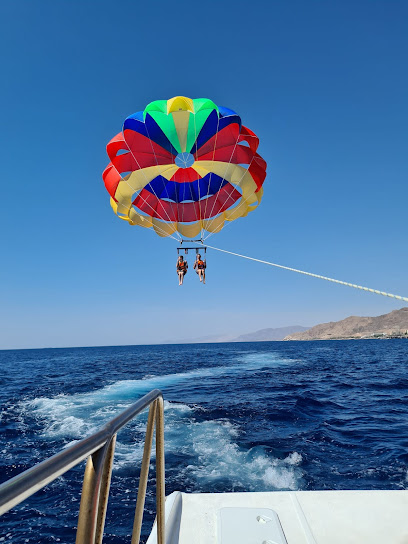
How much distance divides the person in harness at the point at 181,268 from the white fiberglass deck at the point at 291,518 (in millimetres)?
8450

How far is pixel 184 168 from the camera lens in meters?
12.3

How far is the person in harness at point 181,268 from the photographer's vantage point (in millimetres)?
11312

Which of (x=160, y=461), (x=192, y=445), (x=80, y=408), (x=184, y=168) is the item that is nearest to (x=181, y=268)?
(x=184, y=168)

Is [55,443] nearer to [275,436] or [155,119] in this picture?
[275,436]

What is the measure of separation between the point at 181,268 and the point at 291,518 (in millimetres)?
9065

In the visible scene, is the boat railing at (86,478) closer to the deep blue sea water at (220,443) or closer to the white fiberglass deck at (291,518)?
the white fiberglass deck at (291,518)

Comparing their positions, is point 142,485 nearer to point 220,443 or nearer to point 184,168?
point 220,443

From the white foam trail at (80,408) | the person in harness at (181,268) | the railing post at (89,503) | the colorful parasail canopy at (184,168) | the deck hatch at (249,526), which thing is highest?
the colorful parasail canopy at (184,168)

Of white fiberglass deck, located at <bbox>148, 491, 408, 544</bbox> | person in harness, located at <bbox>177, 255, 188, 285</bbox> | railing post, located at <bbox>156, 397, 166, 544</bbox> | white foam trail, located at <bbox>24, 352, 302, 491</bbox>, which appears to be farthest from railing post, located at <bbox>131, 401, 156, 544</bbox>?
person in harness, located at <bbox>177, 255, 188, 285</bbox>

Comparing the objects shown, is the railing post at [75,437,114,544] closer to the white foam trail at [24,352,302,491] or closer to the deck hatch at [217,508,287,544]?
the deck hatch at [217,508,287,544]

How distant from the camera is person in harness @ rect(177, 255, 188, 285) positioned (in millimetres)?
11312

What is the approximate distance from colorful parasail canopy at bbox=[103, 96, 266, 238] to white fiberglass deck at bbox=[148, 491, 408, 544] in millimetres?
9411

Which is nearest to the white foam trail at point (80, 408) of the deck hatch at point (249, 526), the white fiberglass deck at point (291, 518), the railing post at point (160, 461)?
the white fiberglass deck at point (291, 518)

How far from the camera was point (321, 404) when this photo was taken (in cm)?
1304
